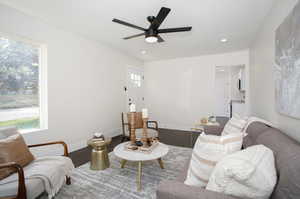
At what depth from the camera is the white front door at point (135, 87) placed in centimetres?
464

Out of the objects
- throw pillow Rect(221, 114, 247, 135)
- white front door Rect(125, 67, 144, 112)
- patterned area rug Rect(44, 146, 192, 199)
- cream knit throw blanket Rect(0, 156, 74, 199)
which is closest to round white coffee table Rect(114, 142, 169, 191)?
patterned area rug Rect(44, 146, 192, 199)

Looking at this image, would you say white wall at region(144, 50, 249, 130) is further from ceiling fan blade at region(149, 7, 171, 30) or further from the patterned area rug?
ceiling fan blade at region(149, 7, 171, 30)

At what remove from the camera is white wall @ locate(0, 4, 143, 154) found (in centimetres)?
241

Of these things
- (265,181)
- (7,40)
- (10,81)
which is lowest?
(265,181)

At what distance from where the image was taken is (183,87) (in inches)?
194

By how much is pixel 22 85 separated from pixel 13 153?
1.44m

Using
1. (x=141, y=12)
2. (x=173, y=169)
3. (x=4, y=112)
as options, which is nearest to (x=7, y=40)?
(x=4, y=112)

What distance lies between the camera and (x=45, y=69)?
2584 mm

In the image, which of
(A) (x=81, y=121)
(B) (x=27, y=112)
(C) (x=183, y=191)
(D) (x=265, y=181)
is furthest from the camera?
(A) (x=81, y=121)

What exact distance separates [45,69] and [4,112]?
3.01ft

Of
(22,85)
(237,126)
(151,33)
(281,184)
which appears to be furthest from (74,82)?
(281,184)

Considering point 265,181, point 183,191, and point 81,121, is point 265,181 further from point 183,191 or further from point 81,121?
point 81,121

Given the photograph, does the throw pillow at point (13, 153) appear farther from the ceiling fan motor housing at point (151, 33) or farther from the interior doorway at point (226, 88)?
the interior doorway at point (226, 88)

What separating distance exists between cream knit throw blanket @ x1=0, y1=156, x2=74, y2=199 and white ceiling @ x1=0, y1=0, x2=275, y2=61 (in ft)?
7.14
